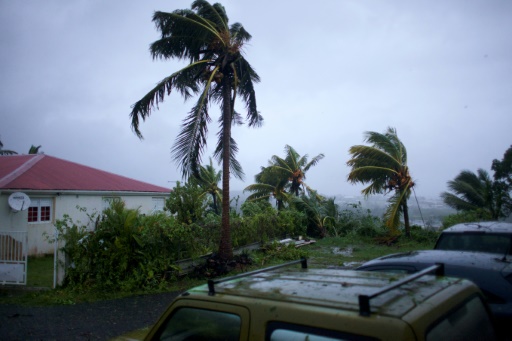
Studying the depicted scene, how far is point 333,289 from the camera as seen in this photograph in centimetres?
225

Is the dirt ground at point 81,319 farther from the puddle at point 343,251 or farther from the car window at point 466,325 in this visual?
the puddle at point 343,251

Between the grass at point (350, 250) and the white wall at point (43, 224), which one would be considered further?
the white wall at point (43, 224)

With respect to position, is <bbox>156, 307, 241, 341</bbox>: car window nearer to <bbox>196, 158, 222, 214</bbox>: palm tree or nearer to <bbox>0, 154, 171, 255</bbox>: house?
<bbox>0, 154, 171, 255</bbox>: house

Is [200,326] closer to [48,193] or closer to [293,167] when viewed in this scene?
[48,193]

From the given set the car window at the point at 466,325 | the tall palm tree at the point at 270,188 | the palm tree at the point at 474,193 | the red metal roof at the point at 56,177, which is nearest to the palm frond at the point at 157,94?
the red metal roof at the point at 56,177

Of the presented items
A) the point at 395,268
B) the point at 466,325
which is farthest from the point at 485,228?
the point at 466,325

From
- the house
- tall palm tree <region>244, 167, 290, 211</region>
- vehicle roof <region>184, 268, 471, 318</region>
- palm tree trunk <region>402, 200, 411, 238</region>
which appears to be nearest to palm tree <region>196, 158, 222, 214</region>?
tall palm tree <region>244, 167, 290, 211</region>

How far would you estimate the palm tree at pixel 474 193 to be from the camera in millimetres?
19453

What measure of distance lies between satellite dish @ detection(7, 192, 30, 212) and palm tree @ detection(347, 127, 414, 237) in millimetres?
13085

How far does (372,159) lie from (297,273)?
49.4 feet

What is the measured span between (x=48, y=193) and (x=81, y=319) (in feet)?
32.1

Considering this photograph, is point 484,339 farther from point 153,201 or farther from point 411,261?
point 153,201

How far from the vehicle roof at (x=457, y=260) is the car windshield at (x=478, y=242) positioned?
1219mm

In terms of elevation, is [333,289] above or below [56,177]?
below
